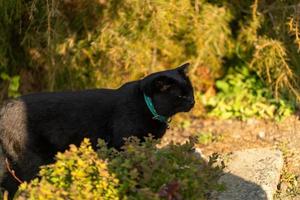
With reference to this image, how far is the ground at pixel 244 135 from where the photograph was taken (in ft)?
19.0

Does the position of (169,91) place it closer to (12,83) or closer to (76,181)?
(76,181)

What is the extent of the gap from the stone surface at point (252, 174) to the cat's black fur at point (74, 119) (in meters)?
0.78

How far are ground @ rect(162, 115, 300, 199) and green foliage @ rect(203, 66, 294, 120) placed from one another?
98mm

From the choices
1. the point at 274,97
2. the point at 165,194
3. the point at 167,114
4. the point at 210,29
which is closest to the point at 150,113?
the point at 167,114

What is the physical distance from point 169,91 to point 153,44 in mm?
1801

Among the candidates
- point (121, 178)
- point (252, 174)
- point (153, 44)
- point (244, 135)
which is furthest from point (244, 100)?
point (121, 178)

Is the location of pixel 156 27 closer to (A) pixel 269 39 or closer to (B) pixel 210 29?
(B) pixel 210 29

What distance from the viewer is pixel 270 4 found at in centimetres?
662

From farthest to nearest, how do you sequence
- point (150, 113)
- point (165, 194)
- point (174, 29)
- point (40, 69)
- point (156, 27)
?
point (40, 69)
point (174, 29)
point (156, 27)
point (150, 113)
point (165, 194)

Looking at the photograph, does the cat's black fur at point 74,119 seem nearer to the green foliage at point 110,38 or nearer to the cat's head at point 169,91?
the cat's head at point 169,91

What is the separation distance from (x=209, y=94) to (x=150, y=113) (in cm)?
265

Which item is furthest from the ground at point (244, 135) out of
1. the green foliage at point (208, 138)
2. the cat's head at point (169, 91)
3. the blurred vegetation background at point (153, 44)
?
the cat's head at point (169, 91)

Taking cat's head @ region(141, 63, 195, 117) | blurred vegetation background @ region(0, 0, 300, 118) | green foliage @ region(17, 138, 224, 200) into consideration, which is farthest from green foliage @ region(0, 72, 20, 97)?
green foliage @ region(17, 138, 224, 200)

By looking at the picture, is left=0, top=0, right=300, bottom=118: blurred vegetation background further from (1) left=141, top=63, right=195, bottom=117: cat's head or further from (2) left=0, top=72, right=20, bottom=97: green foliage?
(1) left=141, top=63, right=195, bottom=117: cat's head
